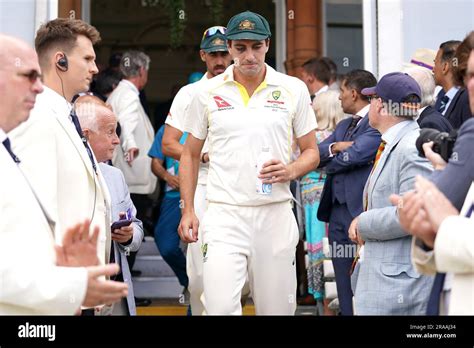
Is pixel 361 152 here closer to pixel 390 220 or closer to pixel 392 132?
pixel 392 132

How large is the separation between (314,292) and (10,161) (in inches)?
181

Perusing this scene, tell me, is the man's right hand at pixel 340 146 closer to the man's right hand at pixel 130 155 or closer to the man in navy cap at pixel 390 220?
the man in navy cap at pixel 390 220

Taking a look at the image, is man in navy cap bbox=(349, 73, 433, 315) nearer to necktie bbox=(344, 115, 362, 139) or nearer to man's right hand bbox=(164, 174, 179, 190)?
necktie bbox=(344, 115, 362, 139)

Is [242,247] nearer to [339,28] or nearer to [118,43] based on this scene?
[339,28]

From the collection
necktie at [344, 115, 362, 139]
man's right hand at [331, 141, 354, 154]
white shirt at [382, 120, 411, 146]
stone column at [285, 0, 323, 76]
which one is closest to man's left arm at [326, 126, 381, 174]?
man's right hand at [331, 141, 354, 154]

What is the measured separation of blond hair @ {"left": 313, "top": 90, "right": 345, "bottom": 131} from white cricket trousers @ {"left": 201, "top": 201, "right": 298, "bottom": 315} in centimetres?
217

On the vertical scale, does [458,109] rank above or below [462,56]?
below

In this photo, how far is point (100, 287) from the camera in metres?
3.30

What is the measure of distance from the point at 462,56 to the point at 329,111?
3413 millimetres

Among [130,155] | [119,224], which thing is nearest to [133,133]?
[130,155]

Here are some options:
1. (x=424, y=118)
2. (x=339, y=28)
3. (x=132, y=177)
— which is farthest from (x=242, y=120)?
(x=339, y=28)

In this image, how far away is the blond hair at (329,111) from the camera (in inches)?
306

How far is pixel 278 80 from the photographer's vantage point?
5824 mm

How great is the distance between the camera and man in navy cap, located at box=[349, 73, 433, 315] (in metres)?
4.95
